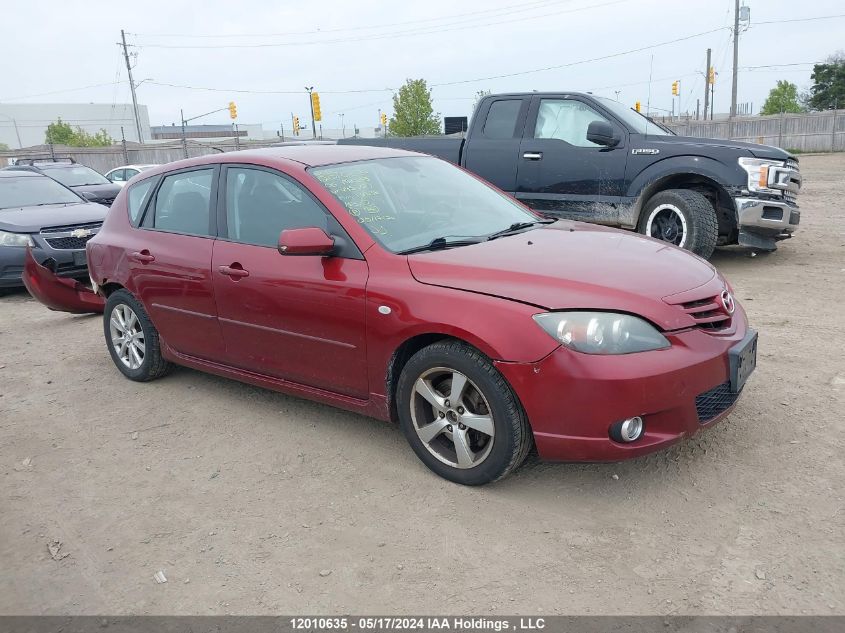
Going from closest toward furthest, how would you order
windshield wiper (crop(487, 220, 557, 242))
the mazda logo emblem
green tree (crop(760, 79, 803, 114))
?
the mazda logo emblem < windshield wiper (crop(487, 220, 557, 242)) < green tree (crop(760, 79, 803, 114))

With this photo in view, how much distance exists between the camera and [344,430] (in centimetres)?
425

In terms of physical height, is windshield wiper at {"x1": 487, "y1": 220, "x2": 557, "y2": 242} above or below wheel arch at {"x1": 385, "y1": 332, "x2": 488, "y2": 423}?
above

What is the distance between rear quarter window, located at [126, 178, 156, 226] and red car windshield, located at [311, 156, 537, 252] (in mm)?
1708

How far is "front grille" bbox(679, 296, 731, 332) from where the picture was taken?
3238mm

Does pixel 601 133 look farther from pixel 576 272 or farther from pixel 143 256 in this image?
pixel 143 256

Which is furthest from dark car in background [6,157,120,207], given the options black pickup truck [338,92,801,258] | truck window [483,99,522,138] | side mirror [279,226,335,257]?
side mirror [279,226,335,257]

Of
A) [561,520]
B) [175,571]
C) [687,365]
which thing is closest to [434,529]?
[561,520]

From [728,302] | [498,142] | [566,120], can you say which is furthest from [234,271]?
[566,120]

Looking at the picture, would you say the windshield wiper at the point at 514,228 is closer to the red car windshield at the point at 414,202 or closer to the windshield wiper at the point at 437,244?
the red car windshield at the point at 414,202

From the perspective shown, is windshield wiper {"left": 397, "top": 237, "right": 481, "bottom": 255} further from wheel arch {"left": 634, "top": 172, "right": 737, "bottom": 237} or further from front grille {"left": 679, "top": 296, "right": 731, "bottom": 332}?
wheel arch {"left": 634, "top": 172, "right": 737, "bottom": 237}

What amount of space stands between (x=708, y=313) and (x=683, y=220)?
15.9 feet

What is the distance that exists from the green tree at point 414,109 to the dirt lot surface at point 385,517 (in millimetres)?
44881

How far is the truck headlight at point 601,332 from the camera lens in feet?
9.94

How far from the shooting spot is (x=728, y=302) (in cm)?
352
